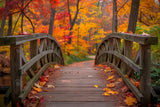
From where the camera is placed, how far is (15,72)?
311cm

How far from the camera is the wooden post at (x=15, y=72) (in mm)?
3098

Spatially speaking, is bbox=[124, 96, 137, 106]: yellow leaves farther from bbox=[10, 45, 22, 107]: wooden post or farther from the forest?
bbox=[10, 45, 22, 107]: wooden post

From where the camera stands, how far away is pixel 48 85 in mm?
4301

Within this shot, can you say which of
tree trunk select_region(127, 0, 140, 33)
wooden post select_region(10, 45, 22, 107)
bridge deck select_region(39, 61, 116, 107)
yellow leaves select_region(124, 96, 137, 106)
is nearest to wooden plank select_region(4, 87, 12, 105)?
wooden post select_region(10, 45, 22, 107)

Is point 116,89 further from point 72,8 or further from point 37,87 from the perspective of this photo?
point 72,8

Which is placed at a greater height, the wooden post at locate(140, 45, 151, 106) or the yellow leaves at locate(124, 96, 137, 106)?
the wooden post at locate(140, 45, 151, 106)

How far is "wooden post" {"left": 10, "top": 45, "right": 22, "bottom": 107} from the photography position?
310 centimetres

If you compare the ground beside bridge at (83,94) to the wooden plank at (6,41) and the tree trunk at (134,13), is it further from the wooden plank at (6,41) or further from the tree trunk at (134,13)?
the tree trunk at (134,13)

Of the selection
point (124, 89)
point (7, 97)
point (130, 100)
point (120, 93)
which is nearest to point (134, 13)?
point (124, 89)

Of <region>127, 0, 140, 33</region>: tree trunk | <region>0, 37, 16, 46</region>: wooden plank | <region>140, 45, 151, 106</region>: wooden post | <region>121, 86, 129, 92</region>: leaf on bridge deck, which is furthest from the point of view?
<region>127, 0, 140, 33</region>: tree trunk

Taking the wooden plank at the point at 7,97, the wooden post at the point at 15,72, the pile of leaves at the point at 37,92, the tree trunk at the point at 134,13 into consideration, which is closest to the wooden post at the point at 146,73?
the pile of leaves at the point at 37,92

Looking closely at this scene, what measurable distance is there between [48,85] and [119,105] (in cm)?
186

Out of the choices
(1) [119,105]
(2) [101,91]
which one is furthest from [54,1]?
(1) [119,105]

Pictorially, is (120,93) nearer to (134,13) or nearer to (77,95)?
(77,95)
